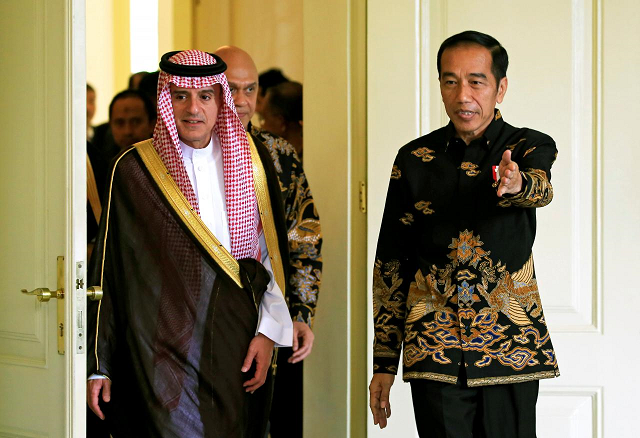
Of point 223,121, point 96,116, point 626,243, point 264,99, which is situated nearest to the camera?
point 223,121

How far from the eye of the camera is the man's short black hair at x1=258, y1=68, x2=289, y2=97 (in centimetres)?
452

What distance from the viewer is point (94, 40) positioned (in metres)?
5.10

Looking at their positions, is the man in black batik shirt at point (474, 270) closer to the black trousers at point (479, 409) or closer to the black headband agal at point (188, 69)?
the black trousers at point (479, 409)

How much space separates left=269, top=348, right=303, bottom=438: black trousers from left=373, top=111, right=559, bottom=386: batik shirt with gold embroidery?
1.56 m

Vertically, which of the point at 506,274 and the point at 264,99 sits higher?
the point at 264,99

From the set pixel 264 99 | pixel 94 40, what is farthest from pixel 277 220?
pixel 94 40

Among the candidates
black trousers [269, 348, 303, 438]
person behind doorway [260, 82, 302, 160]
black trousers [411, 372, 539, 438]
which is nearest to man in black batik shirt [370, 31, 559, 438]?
black trousers [411, 372, 539, 438]

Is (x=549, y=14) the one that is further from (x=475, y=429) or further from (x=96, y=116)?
(x=96, y=116)

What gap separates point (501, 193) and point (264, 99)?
2.69m

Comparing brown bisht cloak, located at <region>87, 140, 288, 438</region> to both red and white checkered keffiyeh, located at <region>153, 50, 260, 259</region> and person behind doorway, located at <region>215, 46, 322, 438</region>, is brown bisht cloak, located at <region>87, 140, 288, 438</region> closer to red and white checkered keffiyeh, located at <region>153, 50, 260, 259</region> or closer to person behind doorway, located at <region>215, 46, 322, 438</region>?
red and white checkered keffiyeh, located at <region>153, 50, 260, 259</region>

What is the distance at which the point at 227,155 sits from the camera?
8.58 ft

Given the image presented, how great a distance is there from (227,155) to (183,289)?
1.42ft

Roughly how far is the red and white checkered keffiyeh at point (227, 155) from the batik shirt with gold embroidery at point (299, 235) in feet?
0.93

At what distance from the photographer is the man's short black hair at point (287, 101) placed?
14.0 ft
